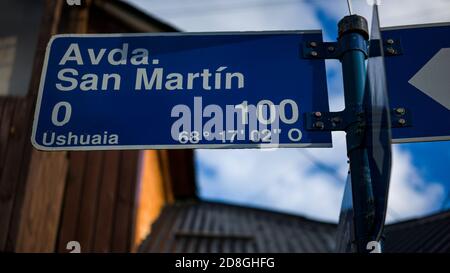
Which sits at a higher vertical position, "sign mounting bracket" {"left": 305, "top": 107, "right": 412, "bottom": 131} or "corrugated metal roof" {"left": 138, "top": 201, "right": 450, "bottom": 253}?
"corrugated metal roof" {"left": 138, "top": 201, "right": 450, "bottom": 253}

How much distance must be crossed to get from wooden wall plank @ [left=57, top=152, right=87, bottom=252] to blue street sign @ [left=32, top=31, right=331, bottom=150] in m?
3.64

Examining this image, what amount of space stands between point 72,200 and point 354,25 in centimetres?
470

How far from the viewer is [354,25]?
2484 mm

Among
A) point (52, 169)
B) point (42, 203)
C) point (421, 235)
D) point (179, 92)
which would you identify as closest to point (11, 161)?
point (42, 203)

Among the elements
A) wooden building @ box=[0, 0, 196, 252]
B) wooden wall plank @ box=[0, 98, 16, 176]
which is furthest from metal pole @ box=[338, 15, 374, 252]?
wooden wall plank @ box=[0, 98, 16, 176]

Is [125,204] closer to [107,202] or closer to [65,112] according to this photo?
[107,202]

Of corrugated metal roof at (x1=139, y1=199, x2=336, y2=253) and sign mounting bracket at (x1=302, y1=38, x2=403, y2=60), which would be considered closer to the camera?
sign mounting bracket at (x1=302, y1=38, x2=403, y2=60)

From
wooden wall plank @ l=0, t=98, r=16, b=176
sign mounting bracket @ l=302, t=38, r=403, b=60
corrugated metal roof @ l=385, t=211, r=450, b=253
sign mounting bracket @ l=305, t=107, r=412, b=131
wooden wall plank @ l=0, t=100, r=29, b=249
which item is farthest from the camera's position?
corrugated metal roof @ l=385, t=211, r=450, b=253

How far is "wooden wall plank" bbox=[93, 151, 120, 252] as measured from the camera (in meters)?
6.22

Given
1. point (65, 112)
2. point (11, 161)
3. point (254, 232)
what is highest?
point (254, 232)

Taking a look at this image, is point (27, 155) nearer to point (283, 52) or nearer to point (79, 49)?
point (79, 49)

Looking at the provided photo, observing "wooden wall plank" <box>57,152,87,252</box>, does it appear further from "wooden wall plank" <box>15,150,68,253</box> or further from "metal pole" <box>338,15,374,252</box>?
"metal pole" <box>338,15,374,252</box>
